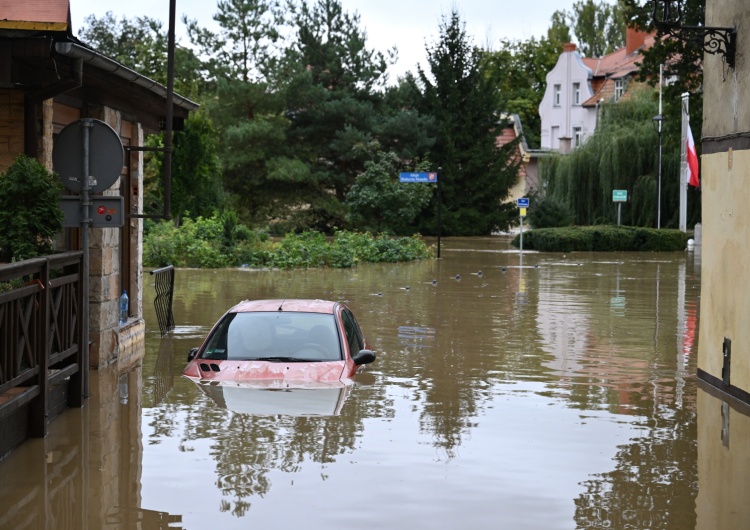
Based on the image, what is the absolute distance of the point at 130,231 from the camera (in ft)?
58.4

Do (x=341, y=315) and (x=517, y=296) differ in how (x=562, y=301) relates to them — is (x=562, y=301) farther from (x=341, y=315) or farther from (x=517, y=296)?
(x=341, y=315)

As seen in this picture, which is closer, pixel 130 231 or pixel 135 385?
pixel 135 385

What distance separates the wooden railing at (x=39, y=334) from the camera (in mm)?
9633

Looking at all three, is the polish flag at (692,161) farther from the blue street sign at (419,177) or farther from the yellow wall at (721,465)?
the yellow wall at (721,465)

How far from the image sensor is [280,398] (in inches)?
484

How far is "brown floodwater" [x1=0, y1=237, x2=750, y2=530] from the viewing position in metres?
8.45

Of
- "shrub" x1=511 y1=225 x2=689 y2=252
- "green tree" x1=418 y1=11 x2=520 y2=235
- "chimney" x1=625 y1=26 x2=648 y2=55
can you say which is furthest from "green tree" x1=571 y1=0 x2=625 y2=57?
"shrub" x1=511 y1=225 x2=689 y2=252

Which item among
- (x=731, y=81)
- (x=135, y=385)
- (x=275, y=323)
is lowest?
(x=135, y=385)

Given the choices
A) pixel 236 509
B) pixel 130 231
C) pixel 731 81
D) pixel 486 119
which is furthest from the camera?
pixel 486 119

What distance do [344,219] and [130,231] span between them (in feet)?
140

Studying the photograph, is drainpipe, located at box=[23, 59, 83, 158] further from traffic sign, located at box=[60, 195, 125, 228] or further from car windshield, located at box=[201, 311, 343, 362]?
car windshield, located at box=[201, 311, 343, 362]

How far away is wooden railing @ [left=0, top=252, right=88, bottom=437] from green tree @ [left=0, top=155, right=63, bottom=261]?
0.97 ft

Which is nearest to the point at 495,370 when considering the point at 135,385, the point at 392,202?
the point at 135,385

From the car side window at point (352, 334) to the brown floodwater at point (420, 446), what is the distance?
21.7 inches
